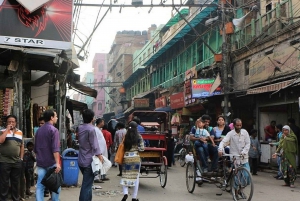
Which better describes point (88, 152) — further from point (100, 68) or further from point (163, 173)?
point (100, 68)

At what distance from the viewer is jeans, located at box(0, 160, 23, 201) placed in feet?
23.0

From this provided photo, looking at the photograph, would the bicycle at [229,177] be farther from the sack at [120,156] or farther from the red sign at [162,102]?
the red sign at [162,102]

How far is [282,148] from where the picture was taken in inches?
430

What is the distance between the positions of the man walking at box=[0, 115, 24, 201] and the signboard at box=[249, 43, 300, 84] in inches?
418

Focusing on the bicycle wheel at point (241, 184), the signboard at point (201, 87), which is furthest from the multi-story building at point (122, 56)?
the bicycle wheel at point (241, 184)

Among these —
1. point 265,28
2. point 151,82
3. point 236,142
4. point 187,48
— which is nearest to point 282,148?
point 236,142

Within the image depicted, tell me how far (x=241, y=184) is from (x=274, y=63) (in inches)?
360

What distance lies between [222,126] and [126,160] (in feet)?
10.5

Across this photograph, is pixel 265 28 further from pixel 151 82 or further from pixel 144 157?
pixel 151 82

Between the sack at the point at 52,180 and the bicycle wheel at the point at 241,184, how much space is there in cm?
371

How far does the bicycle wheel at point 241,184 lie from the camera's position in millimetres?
7504

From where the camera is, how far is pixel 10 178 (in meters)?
7.23

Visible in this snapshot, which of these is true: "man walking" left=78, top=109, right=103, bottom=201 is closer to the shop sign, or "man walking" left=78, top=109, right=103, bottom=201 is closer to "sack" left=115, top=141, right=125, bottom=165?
"sack" left=115, top=141, right=125, bottom=165

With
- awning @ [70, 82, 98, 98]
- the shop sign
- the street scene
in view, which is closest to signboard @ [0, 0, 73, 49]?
the street scene
